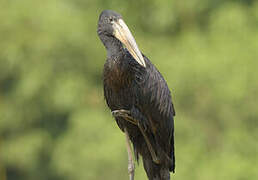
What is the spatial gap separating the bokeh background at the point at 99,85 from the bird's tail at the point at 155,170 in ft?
26.1

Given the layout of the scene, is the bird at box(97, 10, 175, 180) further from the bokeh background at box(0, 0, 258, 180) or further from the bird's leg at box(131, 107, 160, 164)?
the bokeh background at box(0, 0, 258, 180)

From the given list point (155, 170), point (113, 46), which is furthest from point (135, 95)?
point (155, 170)

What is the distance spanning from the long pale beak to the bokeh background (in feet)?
28.4

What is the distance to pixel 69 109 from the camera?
1636 centimetres

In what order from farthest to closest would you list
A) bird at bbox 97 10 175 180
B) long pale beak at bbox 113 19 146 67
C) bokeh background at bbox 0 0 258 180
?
bokeh background at bbox 0 0 258 180 → bird at bbox 97 10 175 180 → long pale beak at bbox 113 19 146 67

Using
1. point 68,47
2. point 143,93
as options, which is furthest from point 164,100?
Result: point 68,47

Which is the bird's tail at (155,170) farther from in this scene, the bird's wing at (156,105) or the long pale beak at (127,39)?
the long pale beak at (127,39)

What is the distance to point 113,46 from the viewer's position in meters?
5.56

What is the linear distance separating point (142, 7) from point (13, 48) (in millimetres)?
3359

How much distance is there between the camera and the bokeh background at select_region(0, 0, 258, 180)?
1443cm

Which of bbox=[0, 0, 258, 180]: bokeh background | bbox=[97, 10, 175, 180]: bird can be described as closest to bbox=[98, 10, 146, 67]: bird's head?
bbox=[97, 10, 175, 180]: bird

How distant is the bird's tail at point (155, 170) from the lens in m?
5.99

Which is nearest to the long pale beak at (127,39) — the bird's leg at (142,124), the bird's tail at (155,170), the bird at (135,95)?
the bird at (135,95)

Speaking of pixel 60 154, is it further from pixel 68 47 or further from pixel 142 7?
pixel 142 7
